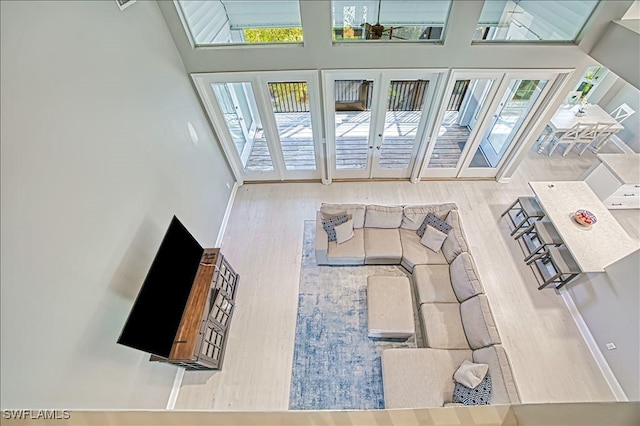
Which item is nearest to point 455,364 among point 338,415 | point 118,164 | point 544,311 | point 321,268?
point 544,311

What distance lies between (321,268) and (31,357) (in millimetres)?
3110

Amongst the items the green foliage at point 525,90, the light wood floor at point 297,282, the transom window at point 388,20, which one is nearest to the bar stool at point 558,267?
the light wood floor at point 297,282

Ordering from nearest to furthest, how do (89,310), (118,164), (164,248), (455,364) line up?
1. (89,310)
2. (118,164)
3. (164,248)
4. (455,364)

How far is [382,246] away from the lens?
4176 mm

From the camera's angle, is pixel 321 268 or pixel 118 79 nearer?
pixel 118 79

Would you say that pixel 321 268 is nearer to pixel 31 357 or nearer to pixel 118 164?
pixel 118 164

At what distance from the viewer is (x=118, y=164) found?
8.39 feet

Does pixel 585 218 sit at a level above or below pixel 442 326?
above

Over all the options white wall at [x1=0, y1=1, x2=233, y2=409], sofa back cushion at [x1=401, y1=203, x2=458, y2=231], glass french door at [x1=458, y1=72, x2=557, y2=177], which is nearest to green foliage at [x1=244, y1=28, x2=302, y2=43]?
white wall at [x1=0, y1=1, x2=233, y2=409]

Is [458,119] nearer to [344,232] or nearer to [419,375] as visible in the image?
[344,232]

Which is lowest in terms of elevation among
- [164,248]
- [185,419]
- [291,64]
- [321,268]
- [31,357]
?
[185,419]

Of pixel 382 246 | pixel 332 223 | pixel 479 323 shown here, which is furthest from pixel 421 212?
pixel 479 323

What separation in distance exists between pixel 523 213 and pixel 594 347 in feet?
6.24

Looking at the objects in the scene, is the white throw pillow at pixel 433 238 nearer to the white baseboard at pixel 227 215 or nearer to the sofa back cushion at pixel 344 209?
the sofa back cushion at pixel 344 209
